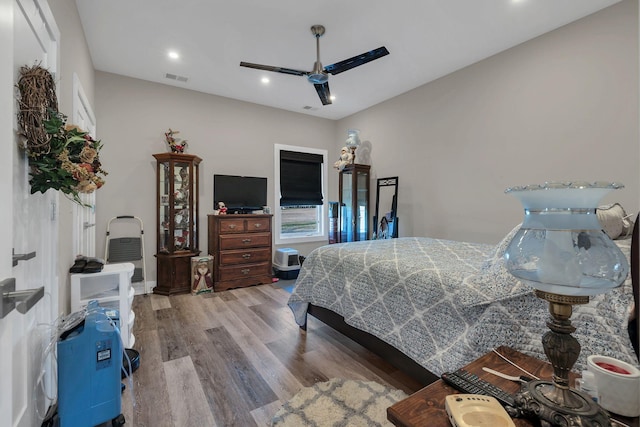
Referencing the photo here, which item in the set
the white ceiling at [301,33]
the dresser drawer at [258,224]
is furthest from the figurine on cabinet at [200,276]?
the white ceiling at [301,33]

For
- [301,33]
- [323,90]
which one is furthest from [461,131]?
[301,33]

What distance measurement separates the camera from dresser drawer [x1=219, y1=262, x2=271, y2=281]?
13.5 feet

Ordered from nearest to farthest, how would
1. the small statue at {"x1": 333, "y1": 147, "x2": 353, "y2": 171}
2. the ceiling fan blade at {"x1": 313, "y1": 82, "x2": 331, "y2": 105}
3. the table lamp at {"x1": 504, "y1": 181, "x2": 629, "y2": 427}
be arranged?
the table lamp at {"x1": 504, "y1": 181, "x2": 629, "y2": 427} < the ceiling fan blade at {"x1": 313, "y1": 82, "x2": 331, "y2": 105} < the small statue at {"x1": 333, "y1": 147, "x2": 353, "y2": 171}

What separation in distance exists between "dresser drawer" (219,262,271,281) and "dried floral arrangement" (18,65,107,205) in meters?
2.79

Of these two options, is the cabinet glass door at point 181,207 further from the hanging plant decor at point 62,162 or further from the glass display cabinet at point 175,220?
the hanging plant decor at point 62,162

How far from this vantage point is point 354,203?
15.6ft

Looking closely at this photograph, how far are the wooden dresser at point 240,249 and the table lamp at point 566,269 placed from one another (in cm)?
386

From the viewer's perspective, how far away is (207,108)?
14.6 ft

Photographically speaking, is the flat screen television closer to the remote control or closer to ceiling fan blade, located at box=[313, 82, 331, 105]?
ceiling fan blade, located at box=[313, 82, 331, 105]

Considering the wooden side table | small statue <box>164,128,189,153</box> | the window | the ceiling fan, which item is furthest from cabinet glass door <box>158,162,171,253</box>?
the wooden side table

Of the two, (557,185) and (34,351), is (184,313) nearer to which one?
(34,351)

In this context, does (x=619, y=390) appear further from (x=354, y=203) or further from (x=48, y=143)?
(x=354, y=203)

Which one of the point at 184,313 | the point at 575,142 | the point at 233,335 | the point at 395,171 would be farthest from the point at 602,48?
the point at 184,313

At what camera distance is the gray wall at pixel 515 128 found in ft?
8.13
